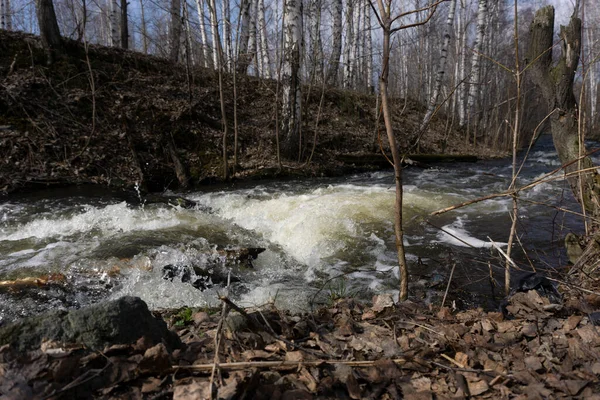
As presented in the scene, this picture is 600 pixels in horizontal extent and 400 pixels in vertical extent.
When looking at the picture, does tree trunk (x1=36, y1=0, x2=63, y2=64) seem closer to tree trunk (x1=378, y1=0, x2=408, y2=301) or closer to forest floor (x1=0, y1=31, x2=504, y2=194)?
forest floor (x1=0, y1=31, x2=504, y2=194)

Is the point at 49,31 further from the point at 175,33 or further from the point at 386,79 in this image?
the point at 386,79

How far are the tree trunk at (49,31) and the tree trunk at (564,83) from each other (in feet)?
37.6

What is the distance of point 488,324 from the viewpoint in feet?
7.43

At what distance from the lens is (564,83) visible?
3916mm

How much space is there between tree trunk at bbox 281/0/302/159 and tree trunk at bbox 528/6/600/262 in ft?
21.2

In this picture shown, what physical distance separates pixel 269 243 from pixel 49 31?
32.0ft

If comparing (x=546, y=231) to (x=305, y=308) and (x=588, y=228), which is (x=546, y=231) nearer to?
(x=588, y=228)

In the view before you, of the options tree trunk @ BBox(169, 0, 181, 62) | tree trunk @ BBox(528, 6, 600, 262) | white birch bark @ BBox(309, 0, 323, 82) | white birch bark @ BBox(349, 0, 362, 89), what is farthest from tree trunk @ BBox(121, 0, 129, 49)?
tree trunk @ BBox(528, 6, 600, 262)

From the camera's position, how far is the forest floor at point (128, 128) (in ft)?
26.6

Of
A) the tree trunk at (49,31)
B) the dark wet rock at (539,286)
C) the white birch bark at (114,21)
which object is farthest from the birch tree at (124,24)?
the dark wet rock at (539,286)

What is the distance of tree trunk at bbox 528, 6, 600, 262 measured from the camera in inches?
149

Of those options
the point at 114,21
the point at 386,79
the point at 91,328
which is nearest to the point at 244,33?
the point at 114,21

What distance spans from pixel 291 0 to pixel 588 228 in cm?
838

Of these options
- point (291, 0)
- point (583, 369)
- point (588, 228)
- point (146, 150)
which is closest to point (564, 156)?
point (588, 228)
